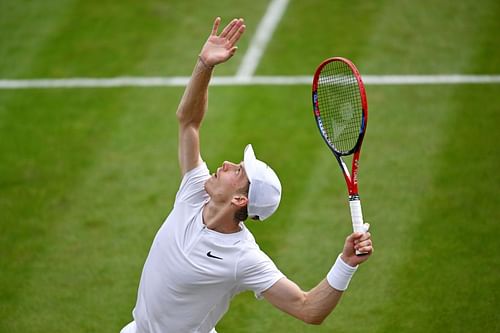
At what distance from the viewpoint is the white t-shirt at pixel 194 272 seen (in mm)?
5973

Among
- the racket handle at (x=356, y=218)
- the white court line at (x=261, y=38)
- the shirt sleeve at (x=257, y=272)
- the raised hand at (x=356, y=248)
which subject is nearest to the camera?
the raised hand at (x=356, y=248)

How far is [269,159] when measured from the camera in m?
9.94

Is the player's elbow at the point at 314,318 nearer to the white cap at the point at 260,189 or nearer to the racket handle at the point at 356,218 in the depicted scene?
the racket handle at the point at 356,218

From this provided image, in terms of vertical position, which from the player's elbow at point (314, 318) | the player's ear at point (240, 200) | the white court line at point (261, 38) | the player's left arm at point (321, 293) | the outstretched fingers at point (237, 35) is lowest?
the white court line at point (261, 38)

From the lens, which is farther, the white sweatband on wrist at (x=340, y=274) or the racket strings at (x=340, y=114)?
the racket strings at (x=340, y=114)

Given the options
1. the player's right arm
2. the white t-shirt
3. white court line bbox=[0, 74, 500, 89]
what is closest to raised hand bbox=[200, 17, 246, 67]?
the player's right arm

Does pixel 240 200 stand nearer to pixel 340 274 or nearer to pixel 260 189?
pixel 260 189

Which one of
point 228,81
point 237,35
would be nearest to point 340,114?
point 237,35

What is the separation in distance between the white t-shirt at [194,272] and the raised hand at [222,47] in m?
0.86

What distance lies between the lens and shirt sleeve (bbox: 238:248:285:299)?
A: 5.91 meters

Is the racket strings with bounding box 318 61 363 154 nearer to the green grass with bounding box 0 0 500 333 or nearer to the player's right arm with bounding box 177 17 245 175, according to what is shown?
the player's right arm with bounding box 177 17 245 175

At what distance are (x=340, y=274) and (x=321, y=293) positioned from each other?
19cm

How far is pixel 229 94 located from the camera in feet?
36.2

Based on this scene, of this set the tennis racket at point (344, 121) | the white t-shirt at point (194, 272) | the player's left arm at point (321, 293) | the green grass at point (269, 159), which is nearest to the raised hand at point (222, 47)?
the tennis racket at point (344, 121)
